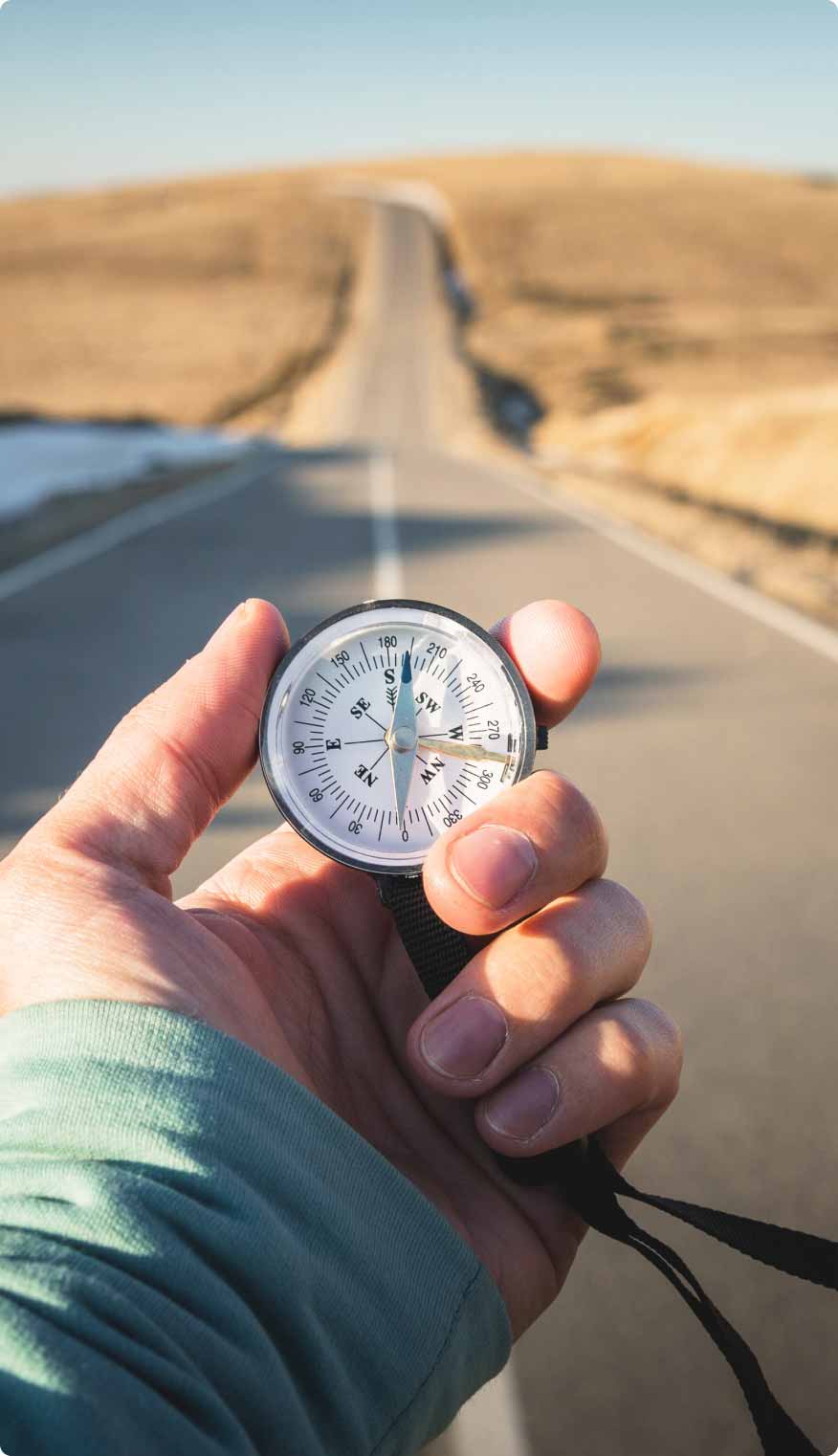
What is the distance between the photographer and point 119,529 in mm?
14297

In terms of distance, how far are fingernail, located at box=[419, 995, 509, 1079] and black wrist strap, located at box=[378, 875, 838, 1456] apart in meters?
0.17

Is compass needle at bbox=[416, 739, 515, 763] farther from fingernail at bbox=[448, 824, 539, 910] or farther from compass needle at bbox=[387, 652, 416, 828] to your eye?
fingernail at bbox=[448, 824, 539, 910]

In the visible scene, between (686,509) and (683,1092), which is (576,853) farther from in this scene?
(686,509)

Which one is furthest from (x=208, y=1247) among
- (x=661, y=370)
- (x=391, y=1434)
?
(x=661, y=370)

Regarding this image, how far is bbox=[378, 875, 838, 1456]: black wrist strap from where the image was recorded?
1.49 meters

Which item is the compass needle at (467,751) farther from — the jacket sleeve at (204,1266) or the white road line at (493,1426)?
the white road line at (493,1426)

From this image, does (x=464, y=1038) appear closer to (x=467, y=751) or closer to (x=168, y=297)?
(x=467, y=751)

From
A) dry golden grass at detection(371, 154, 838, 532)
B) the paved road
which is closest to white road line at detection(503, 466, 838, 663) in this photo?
the paved road

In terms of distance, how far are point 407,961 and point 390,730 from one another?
0.36 meters

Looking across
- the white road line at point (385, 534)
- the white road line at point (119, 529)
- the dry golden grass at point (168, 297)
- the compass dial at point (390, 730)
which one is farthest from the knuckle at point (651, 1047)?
the dry golden grass at point (168, 297)

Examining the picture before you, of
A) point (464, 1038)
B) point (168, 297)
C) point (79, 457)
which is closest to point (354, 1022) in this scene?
point (464, 1038)

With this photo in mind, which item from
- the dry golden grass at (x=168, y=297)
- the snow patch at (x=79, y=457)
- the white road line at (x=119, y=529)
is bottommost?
the dry golden grass at (x=168, y=297)

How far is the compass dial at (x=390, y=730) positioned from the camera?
1.97 m

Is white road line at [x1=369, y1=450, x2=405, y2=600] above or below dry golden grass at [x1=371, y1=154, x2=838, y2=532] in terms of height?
above
